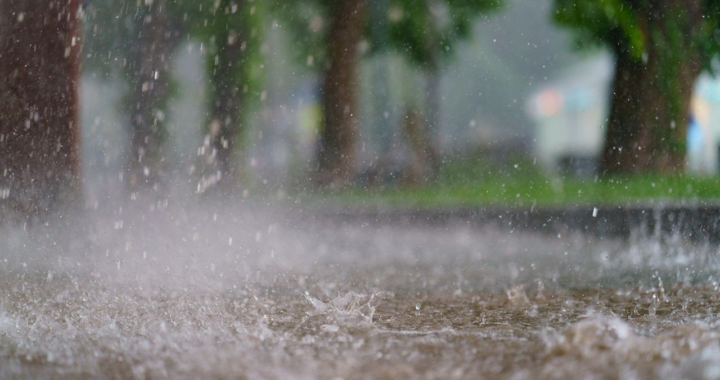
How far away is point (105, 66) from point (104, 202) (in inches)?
231

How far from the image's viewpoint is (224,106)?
520 inches

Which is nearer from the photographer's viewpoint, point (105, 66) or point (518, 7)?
point (105, 66)

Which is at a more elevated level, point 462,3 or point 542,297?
point 462,3

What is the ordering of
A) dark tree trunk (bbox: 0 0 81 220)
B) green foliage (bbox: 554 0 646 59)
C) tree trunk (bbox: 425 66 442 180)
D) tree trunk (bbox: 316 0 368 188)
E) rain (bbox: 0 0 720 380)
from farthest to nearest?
tree trunk (bbox: 425 66 442 180) < tree trunk (bbox: 316 0 368 188) < green foliage (bbox: 554 0 646 59) < dark tree trunk (bbox: 0 0 81 220) < rain (bbox: 0 0 720 380)

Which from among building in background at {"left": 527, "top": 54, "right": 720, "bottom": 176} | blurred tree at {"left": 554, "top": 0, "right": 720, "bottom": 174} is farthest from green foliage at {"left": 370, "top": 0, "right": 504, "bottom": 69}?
blurred tree at {"left": 554, "top": 0, "right": 720, "bottom": 174}

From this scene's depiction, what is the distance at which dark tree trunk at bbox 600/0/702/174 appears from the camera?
365 inches

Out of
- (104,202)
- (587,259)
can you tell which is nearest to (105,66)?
(104,202)

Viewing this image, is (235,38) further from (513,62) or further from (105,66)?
(513,62)

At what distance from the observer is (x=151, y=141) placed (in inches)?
477

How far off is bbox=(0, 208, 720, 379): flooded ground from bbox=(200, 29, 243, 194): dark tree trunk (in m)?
6.03

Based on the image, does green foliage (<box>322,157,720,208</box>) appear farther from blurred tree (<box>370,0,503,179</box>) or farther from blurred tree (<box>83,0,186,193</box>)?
blurred tree (<box>83,0,186,193</box>)

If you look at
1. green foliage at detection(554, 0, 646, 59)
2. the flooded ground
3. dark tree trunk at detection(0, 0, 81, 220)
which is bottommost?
the flooded ground

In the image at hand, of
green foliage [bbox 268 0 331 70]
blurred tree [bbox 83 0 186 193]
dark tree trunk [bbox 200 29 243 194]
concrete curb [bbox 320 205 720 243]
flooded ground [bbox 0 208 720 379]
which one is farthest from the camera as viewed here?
dark tree trunk [bbox 200 29 243 194]

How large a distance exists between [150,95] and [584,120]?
12300 millimetres
